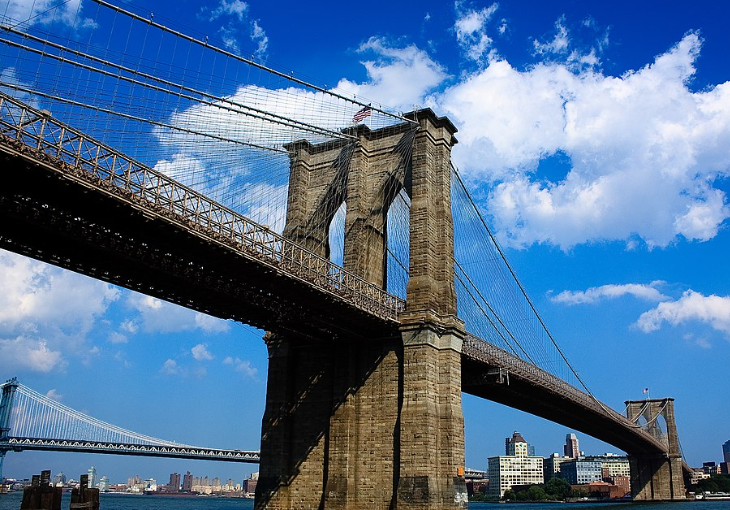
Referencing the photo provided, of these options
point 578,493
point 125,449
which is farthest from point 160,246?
point 578,493

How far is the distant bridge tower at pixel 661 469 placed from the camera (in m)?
107

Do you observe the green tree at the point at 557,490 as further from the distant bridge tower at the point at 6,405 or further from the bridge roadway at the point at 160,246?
the bridge roadway at the point at 160,246

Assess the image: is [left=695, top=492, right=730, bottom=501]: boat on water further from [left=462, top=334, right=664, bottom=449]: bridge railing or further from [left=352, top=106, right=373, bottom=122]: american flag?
[left=352, top=106, right=373, bottom=122]: american flag

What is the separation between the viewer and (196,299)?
33594 mm

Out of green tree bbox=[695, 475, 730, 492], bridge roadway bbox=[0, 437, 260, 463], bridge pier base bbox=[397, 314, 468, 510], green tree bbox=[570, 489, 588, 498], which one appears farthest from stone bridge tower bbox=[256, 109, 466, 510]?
green tree bbox=[570, 489, 588, 498]

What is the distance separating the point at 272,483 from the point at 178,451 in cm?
7461

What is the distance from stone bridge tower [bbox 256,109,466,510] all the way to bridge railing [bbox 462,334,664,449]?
202 inches

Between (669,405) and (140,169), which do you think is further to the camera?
(669,405)

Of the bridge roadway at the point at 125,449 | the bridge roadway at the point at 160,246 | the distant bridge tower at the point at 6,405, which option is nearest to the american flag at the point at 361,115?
the bridge roadway at the point at 160,246

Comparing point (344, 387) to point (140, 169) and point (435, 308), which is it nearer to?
point (435, 308)

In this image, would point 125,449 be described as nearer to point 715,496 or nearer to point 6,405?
point 6,405

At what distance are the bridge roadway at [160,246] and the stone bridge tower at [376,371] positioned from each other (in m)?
1.87

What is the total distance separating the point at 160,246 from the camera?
27812 millimetres

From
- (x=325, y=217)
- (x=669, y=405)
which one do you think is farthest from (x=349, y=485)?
(x=669, y=405)
